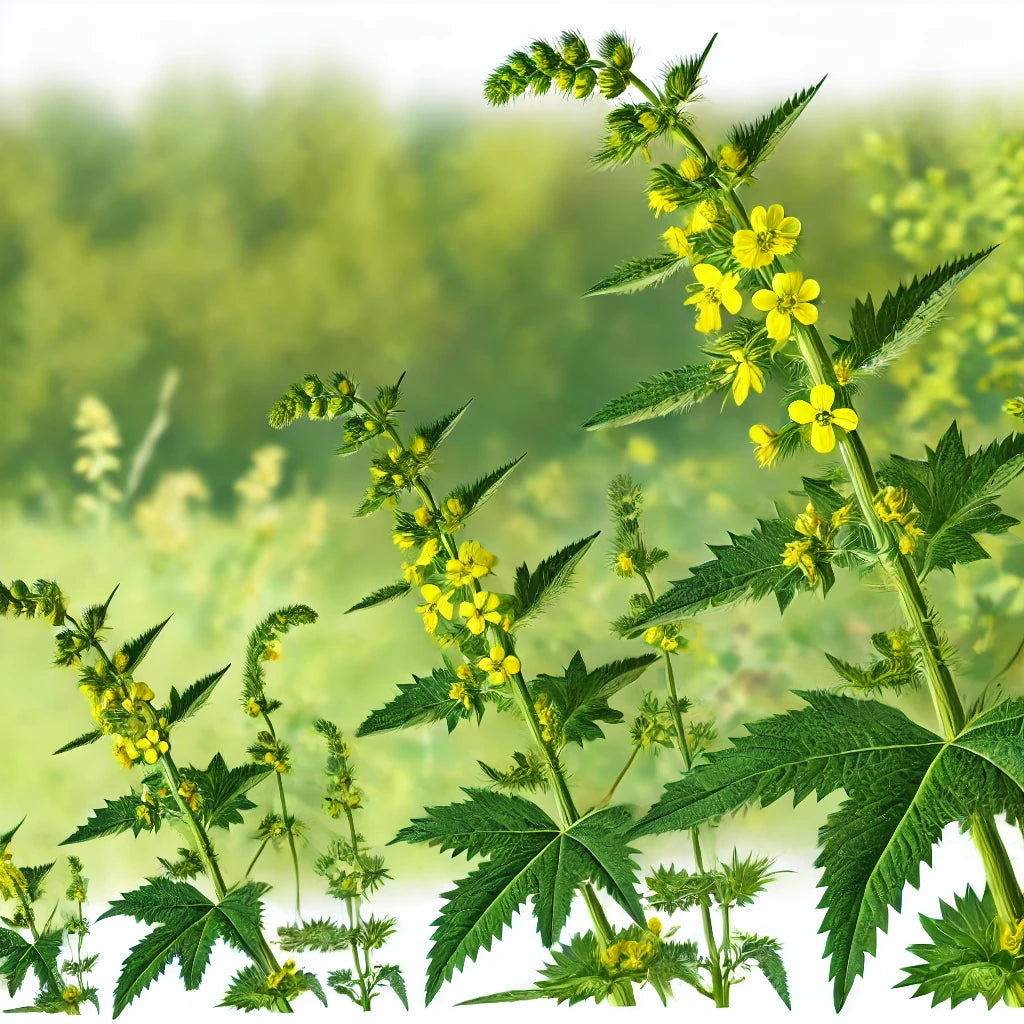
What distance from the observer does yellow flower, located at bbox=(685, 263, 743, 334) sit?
0.79m

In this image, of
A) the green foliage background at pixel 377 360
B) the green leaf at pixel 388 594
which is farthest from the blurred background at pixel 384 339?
the green leaf at pixel 388 594

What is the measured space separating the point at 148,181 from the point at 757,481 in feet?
3.15

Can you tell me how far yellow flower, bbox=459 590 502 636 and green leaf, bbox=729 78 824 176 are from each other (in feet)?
1.58

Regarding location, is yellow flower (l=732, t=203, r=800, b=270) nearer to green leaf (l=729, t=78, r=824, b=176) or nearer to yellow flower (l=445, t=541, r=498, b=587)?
green leaf (l=729, t=78, r=824, b=176)

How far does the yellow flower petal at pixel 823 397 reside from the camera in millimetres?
759

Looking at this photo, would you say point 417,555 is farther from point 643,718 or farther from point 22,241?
point 22,241

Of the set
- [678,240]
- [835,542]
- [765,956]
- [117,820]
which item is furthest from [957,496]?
[117,820]

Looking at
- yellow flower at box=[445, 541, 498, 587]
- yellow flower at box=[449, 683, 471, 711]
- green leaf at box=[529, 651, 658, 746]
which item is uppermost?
yellow flower at box=[445, 541, 498, 587]

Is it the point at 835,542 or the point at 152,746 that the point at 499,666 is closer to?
the point at 835,542

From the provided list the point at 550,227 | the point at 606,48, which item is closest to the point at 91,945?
the point at 550,227

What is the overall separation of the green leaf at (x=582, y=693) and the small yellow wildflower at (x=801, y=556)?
0.27 meters

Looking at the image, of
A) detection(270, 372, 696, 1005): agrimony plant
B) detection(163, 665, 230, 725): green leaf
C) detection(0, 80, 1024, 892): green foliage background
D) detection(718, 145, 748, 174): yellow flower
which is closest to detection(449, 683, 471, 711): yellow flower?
detection(270, 372, 696, 1005): agrimony plant

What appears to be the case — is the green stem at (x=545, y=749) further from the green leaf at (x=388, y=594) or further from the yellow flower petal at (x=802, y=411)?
the yellow flower petal at (x=802, y=411)

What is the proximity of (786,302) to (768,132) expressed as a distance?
0.16m
